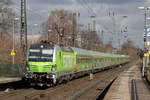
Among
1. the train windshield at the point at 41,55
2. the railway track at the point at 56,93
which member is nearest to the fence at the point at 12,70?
the railway track at the point at 56,93

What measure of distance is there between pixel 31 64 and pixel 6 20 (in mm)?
30721

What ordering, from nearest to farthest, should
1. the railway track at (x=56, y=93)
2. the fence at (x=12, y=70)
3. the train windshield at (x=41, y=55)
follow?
the railway track at (x=56, y=93) → the train windshield at (x=41, y=55) → the fence at (x=12, y=70)

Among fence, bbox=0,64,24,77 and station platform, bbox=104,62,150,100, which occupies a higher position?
fence, bbox=0,64,24,77

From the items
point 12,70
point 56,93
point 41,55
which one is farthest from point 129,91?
point 12,70

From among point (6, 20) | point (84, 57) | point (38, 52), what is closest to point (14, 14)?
point (6, 20)

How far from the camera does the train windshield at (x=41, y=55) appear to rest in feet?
61.0

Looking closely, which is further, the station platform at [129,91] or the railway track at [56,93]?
the station platform at [129,91]

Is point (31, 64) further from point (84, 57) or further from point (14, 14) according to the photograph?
point (14, 14)

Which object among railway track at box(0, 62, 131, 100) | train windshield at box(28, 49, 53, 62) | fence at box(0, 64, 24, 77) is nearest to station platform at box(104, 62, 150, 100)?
railway track at box(0, 62, 131, 100)

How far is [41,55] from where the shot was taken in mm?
18797

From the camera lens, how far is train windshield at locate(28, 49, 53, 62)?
1858 centimetres

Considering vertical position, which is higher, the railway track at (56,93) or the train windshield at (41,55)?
the train windshield at (41,55)

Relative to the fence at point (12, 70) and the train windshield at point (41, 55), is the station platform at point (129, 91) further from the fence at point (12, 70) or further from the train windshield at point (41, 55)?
the fence at point (12, 70)

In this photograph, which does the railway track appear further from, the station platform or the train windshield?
the train windshield
